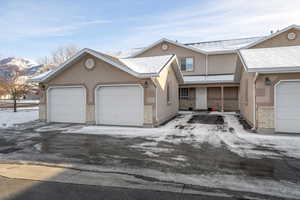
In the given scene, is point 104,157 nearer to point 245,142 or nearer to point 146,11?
point 245,142

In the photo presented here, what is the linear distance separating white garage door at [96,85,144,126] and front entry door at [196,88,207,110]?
1030cm

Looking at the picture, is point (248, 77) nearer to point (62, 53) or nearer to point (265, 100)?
point (265, 100)

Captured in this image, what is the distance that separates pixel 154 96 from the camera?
10.1 metres

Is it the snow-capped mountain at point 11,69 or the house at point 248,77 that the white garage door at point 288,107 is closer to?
the house at point 248,77

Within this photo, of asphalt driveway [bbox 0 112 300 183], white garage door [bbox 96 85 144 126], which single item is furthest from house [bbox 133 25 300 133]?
white garage door [bbox 96 85 144 126]

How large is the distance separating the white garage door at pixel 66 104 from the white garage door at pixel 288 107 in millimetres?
10112

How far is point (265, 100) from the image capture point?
8.50m

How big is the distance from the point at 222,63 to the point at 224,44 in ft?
9.77

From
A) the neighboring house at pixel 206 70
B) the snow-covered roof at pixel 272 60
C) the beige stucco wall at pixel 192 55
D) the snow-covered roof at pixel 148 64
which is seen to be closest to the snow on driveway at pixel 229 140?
the snow-covered roof at pixel 272 60

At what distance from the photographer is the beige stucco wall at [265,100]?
27.4 feet

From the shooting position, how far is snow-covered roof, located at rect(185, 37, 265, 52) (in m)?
19.8

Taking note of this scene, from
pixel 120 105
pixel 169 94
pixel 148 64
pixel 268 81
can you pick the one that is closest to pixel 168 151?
pixel 120 105

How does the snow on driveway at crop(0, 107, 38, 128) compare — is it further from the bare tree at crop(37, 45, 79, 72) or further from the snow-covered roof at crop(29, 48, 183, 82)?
the bare tree at crop(37, 45, 79, 72)

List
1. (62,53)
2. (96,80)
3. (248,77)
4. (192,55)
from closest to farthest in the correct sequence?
(248,77) → (96,80) → (192,55) → (62,53)
